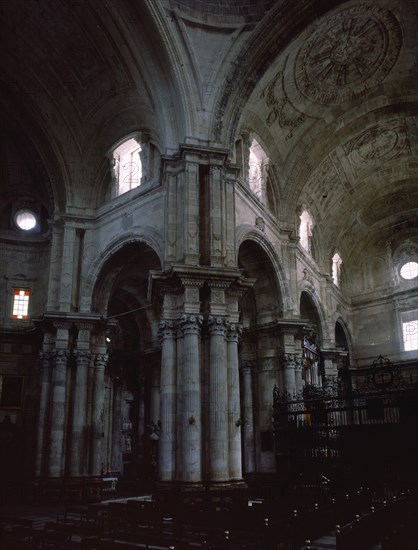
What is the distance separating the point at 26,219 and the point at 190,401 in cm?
1436

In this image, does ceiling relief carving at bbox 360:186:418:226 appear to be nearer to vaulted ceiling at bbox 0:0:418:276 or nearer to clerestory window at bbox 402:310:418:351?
vaulted ceiling at bbox 0:0:418:276

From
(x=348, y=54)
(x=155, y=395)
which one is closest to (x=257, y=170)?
(x=348, y=54)

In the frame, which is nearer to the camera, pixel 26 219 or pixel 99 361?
pixel 99 361

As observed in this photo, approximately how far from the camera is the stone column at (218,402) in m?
15.5

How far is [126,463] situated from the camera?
1225 inches

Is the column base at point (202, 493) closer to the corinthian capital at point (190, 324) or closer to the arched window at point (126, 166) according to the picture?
the corinthian capital at point (190, 324)

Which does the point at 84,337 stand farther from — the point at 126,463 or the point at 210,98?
the point at 126,463

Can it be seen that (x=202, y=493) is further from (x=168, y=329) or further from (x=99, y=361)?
(x=99, y=361)

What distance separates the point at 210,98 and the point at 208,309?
7.88 m

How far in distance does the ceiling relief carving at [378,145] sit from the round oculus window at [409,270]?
8.09 m

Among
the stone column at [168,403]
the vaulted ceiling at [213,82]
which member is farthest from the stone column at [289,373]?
the stone column at [168,403]

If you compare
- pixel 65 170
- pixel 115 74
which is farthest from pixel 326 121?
pixel 65 170

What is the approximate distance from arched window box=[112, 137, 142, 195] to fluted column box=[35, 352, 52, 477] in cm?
Answer: 740

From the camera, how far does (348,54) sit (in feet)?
77.0
